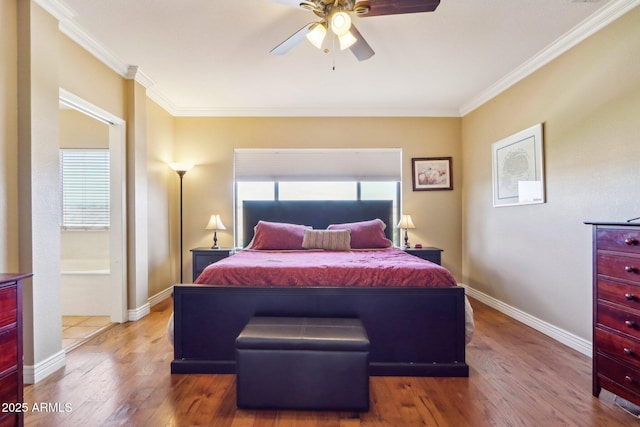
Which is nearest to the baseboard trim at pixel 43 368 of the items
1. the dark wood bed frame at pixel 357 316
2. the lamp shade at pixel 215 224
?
the dark wood bed frame at pixel 357 316

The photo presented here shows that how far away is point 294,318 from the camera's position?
7.11ft

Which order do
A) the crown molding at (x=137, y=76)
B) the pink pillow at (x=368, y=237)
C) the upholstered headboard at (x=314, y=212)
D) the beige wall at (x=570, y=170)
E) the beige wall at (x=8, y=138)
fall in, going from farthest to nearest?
the upholstered headboard at (x=314, y=212) → the pink pillow at (x=368, y=237) → the crown molding at (x=137, y=76) → the beige wall at (x=570, y=170) → the beige wall at (x=8, y=138)

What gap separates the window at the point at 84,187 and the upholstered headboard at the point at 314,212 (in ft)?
6.40

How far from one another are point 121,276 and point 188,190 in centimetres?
166

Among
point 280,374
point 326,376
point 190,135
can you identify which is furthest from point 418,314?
point 190,135

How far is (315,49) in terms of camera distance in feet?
9.61

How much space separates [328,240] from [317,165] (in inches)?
55.9

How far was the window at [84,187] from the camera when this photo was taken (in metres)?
4.34

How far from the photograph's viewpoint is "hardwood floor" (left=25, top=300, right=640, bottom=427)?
1.77m

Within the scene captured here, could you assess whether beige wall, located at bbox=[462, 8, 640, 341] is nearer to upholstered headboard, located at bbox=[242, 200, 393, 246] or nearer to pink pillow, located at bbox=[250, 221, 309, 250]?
upholstered headboard, located at bbox=[242, 200, 393, 246]

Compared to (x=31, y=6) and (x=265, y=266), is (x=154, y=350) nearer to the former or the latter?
(x=265, y=266)

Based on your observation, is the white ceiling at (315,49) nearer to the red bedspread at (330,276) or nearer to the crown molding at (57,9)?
the crown molding at (57,9)

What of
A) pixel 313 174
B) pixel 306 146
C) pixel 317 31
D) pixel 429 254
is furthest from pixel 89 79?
pixel 429 254

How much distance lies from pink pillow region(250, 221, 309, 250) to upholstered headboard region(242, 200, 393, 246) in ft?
1.97
